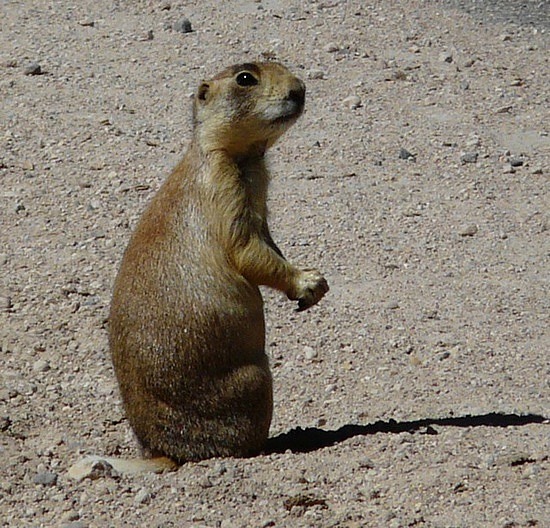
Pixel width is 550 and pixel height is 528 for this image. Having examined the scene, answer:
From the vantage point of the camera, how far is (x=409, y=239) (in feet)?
23.5

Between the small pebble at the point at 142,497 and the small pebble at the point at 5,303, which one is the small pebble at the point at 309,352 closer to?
the small pebble at the point at 5,303

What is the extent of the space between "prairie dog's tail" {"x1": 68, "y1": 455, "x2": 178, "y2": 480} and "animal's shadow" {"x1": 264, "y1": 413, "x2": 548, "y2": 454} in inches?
16.3

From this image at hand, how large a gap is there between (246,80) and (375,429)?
1490 millimetres

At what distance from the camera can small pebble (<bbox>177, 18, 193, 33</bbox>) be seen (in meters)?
→ 9.69

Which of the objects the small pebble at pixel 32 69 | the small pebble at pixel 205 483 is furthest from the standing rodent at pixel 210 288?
the small pebble at pixel 32 69

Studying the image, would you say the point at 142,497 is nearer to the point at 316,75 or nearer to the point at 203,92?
the point at 203,92

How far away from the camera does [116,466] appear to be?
4.82 meters

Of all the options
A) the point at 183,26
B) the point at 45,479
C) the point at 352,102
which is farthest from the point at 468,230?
the point at 183,26

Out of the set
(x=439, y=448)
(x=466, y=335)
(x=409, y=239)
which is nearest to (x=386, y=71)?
(x=409, y=239)

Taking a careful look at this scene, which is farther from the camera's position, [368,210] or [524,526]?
[368,210]

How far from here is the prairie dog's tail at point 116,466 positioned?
4754 mm

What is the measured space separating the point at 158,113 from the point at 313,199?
1.52 m

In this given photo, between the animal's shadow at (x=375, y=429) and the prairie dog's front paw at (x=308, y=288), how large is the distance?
21.6 inches

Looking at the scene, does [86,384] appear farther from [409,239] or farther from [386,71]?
[386,71]
